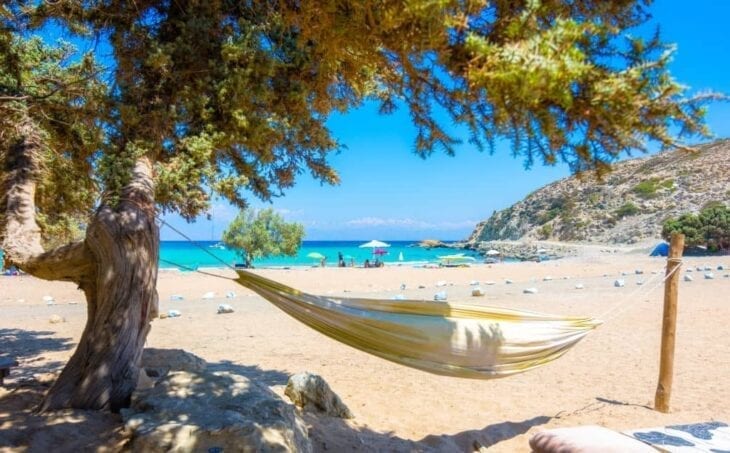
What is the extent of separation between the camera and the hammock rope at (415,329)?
9.06 feet

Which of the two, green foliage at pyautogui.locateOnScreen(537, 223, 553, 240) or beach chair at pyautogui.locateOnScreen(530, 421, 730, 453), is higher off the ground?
green foliage at pyautogui.locateOnScreen(537, 223, 553, 240)

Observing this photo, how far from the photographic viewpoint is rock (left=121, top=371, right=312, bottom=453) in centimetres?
198

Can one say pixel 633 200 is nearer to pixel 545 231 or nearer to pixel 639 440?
pixel 545 231

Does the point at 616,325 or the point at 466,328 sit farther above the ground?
the point at 466,328

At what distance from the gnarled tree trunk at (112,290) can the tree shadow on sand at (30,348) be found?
1.94 metres

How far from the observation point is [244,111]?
125 inches

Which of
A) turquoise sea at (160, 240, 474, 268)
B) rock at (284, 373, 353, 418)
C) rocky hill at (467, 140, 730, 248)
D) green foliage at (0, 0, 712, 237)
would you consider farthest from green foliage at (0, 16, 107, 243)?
rocky hill at (467, 140, 730, 248)

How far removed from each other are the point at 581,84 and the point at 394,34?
22.6 inches

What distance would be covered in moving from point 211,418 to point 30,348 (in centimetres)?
479

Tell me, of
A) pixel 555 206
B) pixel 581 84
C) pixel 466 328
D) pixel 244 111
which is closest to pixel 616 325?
pixel 466 328

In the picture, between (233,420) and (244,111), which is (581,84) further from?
(244,111)

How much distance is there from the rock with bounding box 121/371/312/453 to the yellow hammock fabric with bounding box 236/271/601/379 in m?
0.53

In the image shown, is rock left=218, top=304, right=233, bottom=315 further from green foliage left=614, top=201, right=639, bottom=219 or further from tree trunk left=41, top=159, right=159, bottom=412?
green foliage left=614, top=201, right=639, bottom=219

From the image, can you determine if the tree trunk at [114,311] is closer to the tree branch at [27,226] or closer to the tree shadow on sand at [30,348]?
the tree branch at [27,226]
